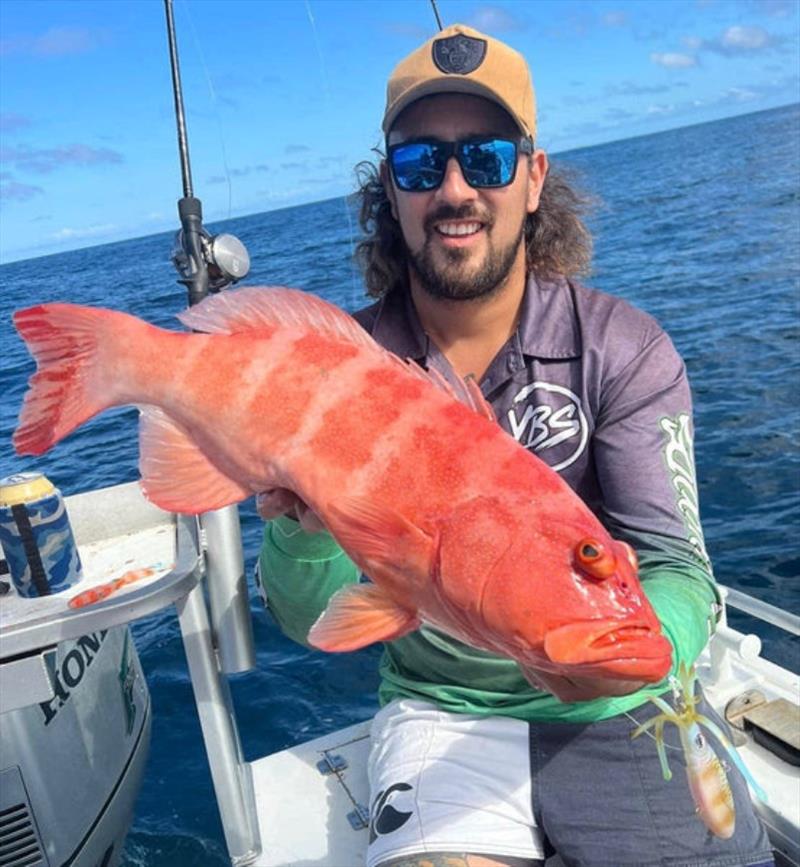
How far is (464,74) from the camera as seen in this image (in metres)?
2.53

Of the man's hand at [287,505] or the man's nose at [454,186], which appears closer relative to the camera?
the man's hand at [287,505]

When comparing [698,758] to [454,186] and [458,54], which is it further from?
[458,54]

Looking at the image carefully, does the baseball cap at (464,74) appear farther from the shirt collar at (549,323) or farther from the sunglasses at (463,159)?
the shirt collar at (549,323)

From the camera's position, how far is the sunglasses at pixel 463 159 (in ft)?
8.36

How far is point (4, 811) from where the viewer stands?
2.66 metres

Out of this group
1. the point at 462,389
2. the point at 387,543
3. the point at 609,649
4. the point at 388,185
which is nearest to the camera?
the point at 609,649

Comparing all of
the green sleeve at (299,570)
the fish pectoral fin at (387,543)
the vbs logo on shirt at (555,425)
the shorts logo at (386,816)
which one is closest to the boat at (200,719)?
the green sleeve at (299,570)

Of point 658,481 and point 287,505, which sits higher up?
point 287,505

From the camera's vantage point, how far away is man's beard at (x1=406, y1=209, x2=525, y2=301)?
263 centimetres

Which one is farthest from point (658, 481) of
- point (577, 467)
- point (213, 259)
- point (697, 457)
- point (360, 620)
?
point (697, 457)

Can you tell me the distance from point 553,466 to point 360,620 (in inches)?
44.0

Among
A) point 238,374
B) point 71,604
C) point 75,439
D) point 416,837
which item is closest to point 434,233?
point 238,374

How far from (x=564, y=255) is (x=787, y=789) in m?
2.01

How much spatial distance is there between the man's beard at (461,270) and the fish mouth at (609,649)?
149 centimetres
